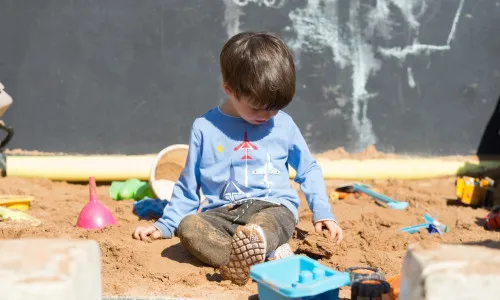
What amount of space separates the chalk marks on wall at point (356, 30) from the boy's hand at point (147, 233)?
2101mm

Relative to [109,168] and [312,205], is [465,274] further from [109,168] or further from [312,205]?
[109,168]

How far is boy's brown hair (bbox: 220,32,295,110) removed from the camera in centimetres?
329

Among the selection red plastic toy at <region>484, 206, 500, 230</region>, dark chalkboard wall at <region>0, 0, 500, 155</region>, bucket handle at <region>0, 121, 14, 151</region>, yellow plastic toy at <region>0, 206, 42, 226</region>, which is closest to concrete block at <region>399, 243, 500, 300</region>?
red plastic toy at <region>484, 206, 500, 230</region>

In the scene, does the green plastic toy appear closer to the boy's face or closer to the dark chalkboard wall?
the dark chalkboard wall

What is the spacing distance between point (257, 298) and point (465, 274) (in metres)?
1.02

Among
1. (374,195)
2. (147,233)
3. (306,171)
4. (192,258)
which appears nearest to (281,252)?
(192,258)

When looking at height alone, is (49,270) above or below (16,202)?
above

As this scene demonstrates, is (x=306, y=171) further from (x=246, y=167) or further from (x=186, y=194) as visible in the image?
(x=186, y=194)

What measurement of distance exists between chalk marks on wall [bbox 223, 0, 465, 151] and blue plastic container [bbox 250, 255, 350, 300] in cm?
289

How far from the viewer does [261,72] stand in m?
3.30

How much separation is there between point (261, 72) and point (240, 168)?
1.70ft

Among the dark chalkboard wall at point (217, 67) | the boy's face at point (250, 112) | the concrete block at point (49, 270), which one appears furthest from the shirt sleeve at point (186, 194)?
the dark chalkboard wall at point (217, 67)

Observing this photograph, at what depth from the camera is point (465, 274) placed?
6.79 ft

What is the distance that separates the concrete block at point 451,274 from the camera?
2.05 meters
